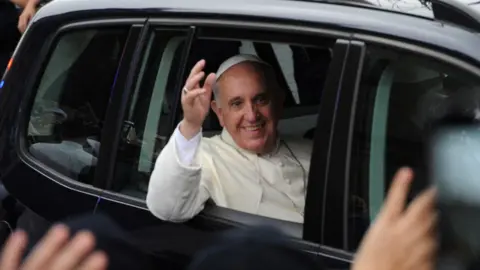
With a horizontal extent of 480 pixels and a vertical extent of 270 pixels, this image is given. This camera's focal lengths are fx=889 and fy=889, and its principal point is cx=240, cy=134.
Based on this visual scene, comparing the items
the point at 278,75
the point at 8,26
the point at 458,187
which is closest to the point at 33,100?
the point at 278,75

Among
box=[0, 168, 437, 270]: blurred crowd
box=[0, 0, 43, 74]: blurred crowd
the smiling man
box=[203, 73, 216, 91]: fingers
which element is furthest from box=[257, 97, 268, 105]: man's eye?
box=[0, 0, 43, 74]: blurred crowd

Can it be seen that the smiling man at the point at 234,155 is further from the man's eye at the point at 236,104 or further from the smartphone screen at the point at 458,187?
the smartphone screen at the point at 458,187

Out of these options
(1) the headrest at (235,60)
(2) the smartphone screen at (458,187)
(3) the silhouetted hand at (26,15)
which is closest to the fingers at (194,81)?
(1) the headrest at (235,60)

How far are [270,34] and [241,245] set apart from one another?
1.21m

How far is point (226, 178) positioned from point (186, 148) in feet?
0.81

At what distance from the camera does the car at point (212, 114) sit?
2.14 metres

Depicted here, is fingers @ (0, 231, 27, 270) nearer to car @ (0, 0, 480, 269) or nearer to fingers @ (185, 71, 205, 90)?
car @ (0, 0, 480, 269)

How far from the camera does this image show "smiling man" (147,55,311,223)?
97.5 inches

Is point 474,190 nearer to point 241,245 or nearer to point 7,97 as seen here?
point 241,245

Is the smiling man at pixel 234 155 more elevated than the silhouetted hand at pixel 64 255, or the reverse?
the smiling man at pixel 234 155

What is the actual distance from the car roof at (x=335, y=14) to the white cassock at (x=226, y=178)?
371mm

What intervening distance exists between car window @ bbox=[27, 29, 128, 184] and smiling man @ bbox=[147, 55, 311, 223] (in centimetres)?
33

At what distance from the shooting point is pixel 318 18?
2250mm

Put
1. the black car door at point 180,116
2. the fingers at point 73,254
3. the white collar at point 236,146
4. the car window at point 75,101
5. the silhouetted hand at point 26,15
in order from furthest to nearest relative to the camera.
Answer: the silhouetted hand at point 26,15, the white collar at point 236,146, the car window at point 75,101, the black car door at point 180,116, the fingers at point 73,254
